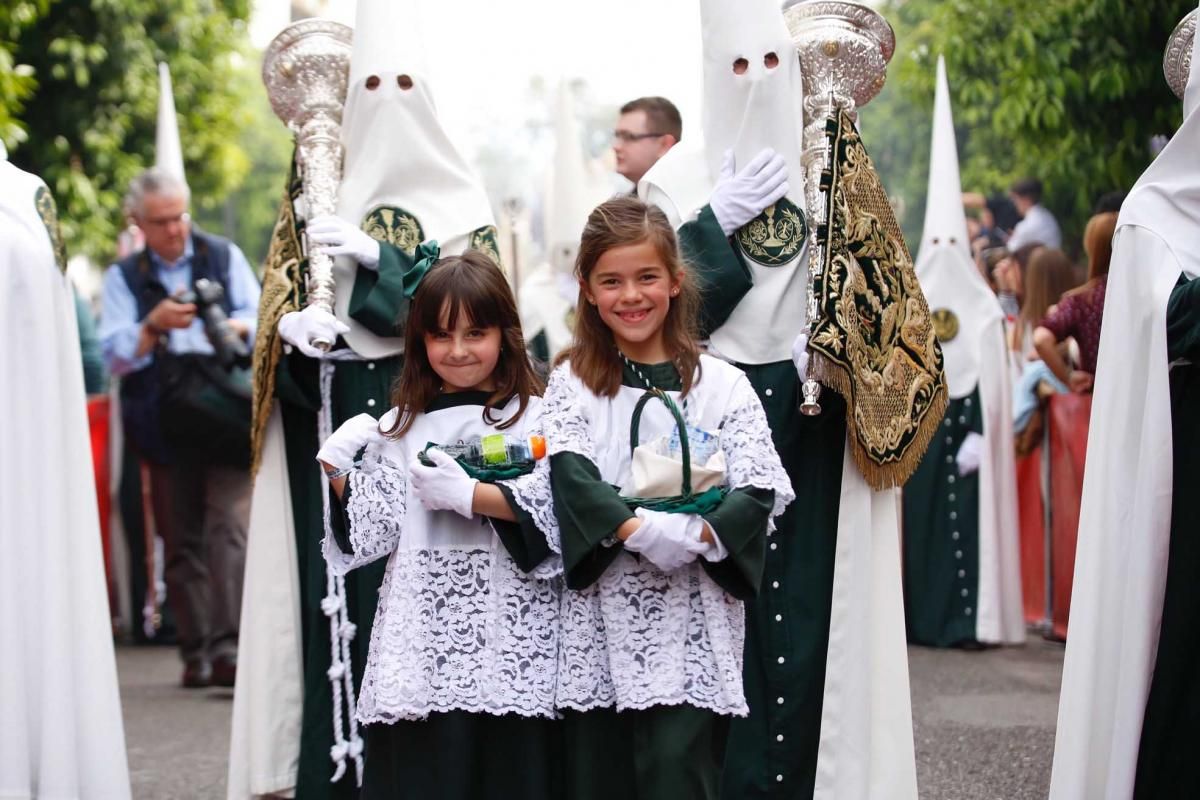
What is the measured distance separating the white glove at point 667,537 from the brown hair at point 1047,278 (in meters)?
5.84

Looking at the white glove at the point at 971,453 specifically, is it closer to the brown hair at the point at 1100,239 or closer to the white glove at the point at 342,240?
the brown hair at the point at 1100,239

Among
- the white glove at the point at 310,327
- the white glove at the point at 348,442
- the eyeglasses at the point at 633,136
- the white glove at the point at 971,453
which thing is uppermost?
the eyeglasses at the point at 633,136

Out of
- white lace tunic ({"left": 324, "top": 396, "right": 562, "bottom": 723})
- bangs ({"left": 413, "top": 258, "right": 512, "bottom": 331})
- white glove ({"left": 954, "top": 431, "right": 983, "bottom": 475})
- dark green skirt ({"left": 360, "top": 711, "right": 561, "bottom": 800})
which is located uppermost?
bangs ({"left": 413, "top": 258, "right": 512, "bottom": 331})

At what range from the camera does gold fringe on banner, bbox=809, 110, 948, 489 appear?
4516 millimetres

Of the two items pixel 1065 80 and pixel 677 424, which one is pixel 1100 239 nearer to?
pixel 1065 80

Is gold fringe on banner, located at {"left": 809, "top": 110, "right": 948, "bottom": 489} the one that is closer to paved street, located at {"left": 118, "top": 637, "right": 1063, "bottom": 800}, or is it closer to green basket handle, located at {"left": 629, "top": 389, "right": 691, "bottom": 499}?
green basket handle, located at {"left": 629, "top": 389, "right": 691, "bottom": 499}

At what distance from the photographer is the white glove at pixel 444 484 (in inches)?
150

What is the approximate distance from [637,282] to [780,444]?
0.98 metres

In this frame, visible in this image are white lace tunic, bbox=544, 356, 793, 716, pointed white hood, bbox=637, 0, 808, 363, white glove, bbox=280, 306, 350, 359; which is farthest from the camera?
white glove, bbox=280, 306, 350, 359

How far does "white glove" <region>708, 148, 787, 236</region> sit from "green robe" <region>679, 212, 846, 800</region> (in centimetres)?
4

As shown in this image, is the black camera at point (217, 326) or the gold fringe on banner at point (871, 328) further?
the black camera at point (217, 326)

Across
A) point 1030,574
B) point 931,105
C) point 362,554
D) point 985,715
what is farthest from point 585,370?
point 931,105

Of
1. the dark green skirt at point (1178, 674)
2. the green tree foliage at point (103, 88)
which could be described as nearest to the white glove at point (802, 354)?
the dark green skirt at point (1178, 674)

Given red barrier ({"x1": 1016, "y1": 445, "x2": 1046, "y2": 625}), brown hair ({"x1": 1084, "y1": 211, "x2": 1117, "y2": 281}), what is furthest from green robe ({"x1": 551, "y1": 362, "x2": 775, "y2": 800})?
red barrier ({"x1": 1016, "y1": 445, "x2": 1046, "y2": 625})
